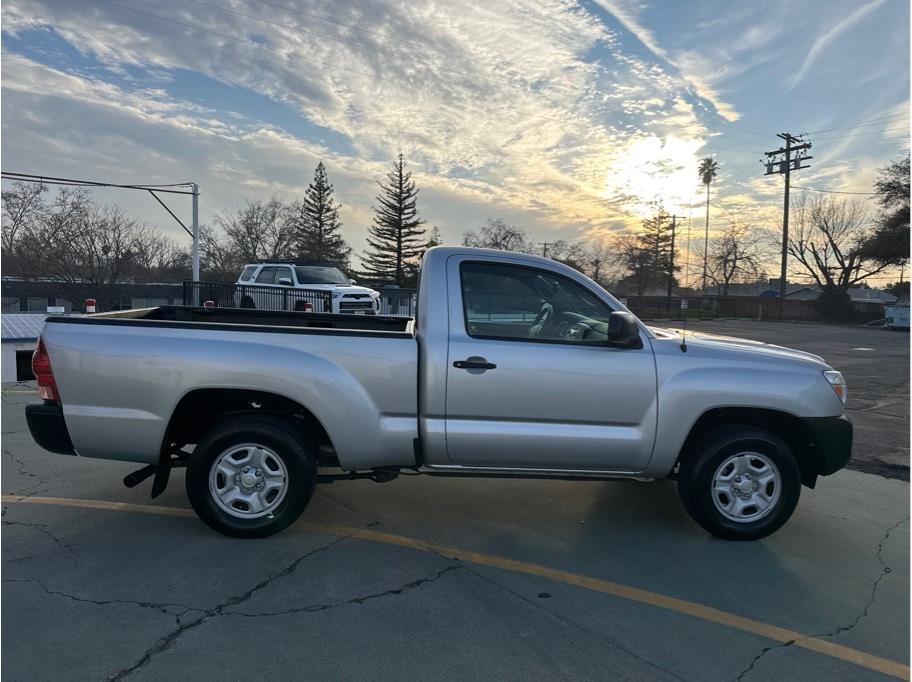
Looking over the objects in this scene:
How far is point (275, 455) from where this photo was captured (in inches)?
159

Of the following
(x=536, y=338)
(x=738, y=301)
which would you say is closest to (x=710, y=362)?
(x=536, y=338)

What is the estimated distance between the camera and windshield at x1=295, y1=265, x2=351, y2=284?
18812 mm

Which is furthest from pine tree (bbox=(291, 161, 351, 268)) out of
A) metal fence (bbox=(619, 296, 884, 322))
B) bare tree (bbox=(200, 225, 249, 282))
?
metal fence (bbox=(619, 296, 884, 322))

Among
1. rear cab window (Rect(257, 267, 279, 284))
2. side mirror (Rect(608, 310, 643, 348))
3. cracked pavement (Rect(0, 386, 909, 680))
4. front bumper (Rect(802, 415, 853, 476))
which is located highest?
rear cab window (Rect(257, 267, 279, 284))

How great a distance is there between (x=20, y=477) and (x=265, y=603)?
11.3 feet

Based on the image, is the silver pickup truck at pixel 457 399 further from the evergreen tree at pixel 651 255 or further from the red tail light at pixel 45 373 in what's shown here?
the evergreen tree at pixel 651 255

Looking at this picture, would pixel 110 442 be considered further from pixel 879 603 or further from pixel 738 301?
pixel 738 301

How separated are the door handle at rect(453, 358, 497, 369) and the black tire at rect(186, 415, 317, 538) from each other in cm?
118

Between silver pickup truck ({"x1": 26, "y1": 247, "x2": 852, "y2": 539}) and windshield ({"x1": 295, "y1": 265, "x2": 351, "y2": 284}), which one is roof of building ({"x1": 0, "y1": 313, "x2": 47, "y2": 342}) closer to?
windshield ({"x1": 295, "y1": 265, "x2": 351, "y2": 284})

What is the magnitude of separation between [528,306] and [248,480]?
7.25ft

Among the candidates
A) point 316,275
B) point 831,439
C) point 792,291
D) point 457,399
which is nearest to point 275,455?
point 457,399

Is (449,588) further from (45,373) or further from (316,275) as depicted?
(316,275)

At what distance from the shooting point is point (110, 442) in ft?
13.1

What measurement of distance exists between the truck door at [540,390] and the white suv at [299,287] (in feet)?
41.9
